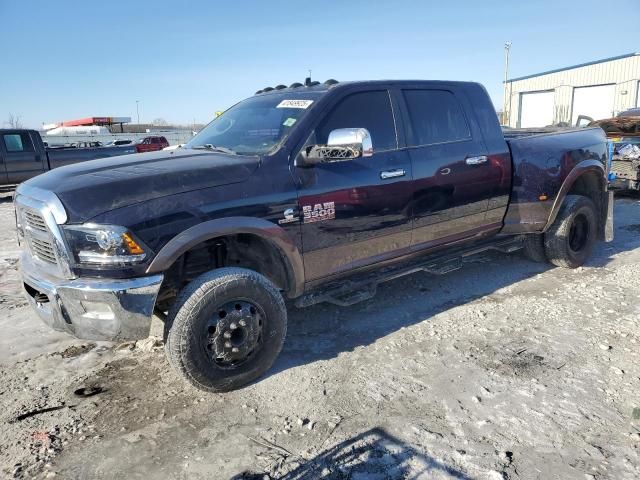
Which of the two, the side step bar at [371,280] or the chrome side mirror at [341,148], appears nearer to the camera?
the chrome side mirror at [341,148]

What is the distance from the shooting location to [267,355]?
11.0ft

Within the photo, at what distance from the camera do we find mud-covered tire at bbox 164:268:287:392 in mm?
2991

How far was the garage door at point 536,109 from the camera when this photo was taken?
117 ft

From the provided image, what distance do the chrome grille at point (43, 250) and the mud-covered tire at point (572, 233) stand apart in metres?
4.82

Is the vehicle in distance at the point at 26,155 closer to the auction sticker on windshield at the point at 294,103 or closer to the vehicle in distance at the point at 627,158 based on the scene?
the auction sticker on windshield at the point at 294,103

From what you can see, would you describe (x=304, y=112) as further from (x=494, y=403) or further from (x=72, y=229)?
(x=494, y=403)

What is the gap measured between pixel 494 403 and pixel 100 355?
2853mm

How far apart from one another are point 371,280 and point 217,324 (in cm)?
143

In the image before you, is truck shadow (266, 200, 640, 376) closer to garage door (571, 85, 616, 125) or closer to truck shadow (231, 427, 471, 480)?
truck shadow (231, 427, 471, 480)

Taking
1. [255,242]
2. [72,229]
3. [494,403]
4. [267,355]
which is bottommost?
[494,403]

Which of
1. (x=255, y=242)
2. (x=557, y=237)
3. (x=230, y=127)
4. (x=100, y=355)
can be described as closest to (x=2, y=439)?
(x=100, y=355)

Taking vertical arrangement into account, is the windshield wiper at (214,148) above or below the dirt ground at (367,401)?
above

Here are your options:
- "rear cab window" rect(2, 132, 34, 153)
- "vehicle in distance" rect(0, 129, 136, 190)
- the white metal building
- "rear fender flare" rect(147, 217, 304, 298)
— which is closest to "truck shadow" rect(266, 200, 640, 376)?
"rear fender flare" rect(147, 217, 304, 298)

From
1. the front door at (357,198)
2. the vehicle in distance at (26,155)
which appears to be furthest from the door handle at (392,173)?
the vehicle in distance at (26,155)
